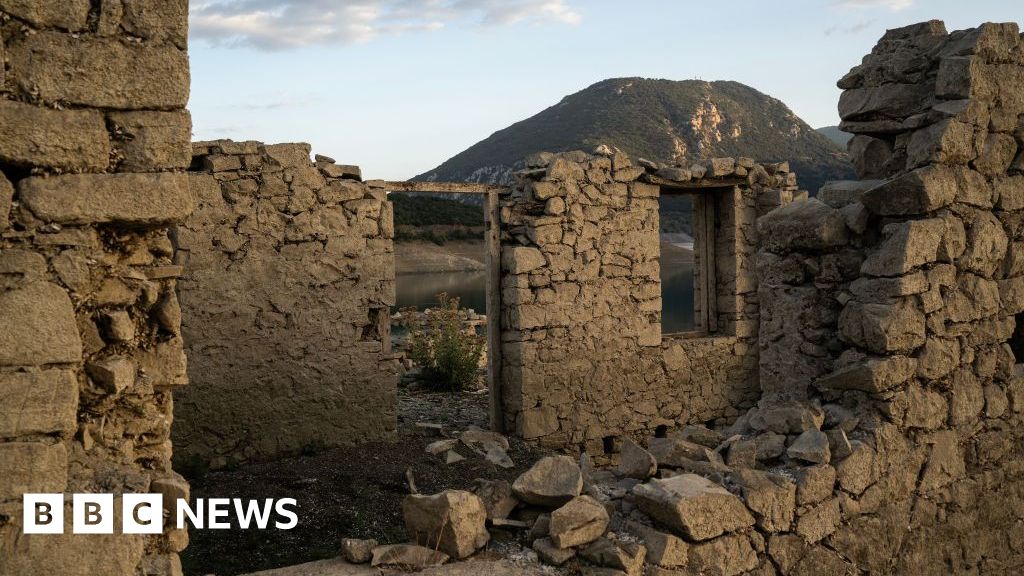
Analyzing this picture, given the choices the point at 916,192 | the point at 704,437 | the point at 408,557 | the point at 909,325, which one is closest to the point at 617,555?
the point at 408,557

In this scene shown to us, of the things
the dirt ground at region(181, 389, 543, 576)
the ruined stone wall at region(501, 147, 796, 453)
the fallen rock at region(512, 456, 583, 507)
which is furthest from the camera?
the ruined stone wall at region(501, 147, 796, 453)

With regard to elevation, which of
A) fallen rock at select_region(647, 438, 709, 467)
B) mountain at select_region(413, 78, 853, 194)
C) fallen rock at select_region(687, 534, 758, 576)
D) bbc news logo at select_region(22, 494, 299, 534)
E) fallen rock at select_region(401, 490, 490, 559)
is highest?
mountain at select_region(413, 78, 853, 194)

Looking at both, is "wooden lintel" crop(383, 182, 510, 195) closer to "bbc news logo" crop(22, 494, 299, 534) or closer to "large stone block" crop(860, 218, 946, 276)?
"large stone block" crop(860, 218, 946, 276)

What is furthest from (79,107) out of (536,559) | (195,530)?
(195,530)

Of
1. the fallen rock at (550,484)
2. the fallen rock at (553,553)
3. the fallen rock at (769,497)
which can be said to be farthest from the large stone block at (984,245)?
the fallen rock at (553,553)

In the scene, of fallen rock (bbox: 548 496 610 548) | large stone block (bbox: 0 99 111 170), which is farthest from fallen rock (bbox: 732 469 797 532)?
large stone block (bbox: 0 99 111 170)

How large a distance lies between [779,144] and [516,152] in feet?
44.5

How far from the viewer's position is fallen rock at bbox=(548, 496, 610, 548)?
355 centimetres

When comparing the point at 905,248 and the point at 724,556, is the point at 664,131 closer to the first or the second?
the point at 905,248

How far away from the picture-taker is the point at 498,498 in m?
3.92

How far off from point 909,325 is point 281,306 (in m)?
4.55

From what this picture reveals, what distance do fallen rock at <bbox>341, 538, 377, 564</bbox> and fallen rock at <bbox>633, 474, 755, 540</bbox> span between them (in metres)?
1.21

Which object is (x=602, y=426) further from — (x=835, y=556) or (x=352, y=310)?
(x=835, y=556)

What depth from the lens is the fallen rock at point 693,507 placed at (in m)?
3.61
